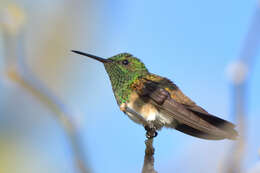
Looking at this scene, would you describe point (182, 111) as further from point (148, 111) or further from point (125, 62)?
point (125, 62)

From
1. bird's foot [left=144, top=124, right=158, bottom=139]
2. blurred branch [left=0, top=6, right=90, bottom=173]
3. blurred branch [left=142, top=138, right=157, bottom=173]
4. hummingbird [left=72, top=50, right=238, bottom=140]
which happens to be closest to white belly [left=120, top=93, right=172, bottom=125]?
Result: hummingbird [left=72, top=50, right=238, bottom=140]

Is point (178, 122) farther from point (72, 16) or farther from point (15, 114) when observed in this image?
point (72, 16)

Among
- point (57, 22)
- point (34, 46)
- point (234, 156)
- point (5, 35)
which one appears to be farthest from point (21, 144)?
point (234, 156)

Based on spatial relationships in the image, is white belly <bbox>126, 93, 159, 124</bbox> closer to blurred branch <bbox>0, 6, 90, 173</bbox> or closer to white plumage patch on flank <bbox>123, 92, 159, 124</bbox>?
white plumage patch on flank <bbox>123, 92, 159, 124</bbox>

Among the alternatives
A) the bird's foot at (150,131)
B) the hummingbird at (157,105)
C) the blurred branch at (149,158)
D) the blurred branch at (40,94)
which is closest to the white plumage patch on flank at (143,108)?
the hummingbird at (157,105)

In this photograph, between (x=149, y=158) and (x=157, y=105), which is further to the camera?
(x=157, y=105)

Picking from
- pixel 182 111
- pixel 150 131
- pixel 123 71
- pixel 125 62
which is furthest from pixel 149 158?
pixel 125 62

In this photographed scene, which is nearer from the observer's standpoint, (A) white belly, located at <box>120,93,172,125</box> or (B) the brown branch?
(B) the brown branch
